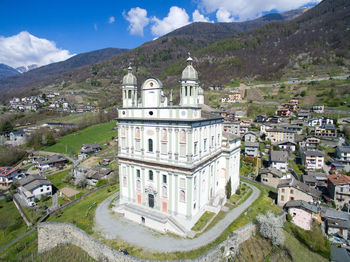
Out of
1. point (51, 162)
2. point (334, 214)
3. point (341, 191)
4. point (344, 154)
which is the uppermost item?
point (344, 154)

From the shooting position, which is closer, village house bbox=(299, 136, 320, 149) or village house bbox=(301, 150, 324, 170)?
village house bbox=(301, 150, 324, 170)

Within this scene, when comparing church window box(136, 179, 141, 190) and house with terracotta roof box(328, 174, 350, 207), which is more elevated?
church window box(136, 179, 141, 190)

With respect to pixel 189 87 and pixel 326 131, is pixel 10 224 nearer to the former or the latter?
pixel 189 87

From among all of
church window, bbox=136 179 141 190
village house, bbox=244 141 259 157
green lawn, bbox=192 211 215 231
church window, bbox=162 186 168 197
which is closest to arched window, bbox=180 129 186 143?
church window, bbox=162 186 168 197

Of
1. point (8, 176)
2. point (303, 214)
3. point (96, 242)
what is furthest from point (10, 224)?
point (303, 214)

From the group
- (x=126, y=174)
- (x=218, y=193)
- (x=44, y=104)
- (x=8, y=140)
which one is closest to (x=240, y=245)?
(x=218, y=193)

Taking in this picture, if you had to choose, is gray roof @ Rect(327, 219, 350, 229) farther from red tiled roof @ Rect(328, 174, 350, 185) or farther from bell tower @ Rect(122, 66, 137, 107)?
bell tower @ Rect(122, 66, 137, 107)

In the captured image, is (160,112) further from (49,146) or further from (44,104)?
(44,104)
